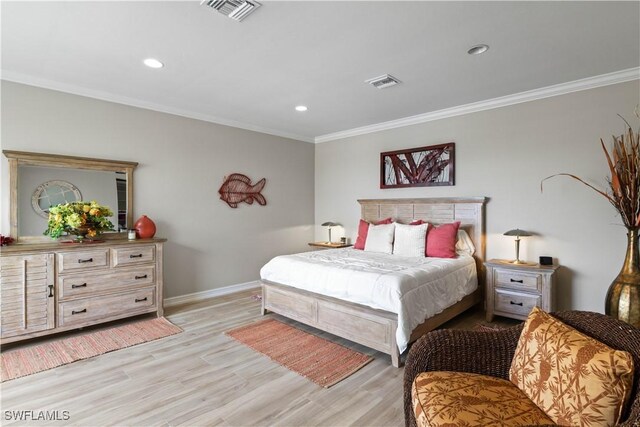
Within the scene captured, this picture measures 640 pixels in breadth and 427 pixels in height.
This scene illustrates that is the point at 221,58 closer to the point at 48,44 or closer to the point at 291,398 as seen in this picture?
the point at 48,44

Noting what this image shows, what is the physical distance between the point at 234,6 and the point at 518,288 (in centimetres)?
369

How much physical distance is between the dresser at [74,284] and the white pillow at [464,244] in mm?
3667

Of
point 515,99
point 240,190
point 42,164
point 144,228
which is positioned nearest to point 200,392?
point 144,228

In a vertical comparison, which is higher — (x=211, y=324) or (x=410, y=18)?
(x=410, y=18)

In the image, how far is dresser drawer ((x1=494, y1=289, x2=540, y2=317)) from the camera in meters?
3.31

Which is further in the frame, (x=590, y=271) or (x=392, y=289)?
(x=590, y=271)

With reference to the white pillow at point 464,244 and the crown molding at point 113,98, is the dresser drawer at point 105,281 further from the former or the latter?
the white pillow at point 464,244

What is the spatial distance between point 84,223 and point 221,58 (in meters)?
2.21

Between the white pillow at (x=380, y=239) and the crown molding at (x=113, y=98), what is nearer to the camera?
the crown molding at (x=113, y=98)

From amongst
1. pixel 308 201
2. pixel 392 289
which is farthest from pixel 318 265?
pixel 308 201

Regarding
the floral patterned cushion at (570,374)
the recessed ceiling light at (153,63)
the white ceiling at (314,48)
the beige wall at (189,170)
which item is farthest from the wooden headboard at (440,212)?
the recessed ceiling light at (153,63)

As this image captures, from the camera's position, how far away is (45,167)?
3332 mm

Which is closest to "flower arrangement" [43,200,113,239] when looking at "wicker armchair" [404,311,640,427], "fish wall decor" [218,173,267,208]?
"fish wall decor" [218,173,267,208]

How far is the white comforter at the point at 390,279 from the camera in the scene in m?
2.62
